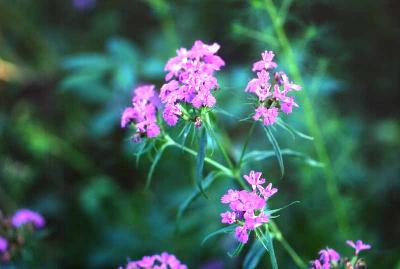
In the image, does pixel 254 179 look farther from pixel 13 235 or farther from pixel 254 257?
pixel 13 235

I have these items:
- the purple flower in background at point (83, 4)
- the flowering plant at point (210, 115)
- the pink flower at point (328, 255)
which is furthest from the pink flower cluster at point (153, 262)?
the purple flower in background at point (83, 4)

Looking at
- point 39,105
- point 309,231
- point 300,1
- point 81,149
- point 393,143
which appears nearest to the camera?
point 309,231

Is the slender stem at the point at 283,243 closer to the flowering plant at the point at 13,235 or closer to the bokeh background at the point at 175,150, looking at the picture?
the bokeh background at the point at 175,150

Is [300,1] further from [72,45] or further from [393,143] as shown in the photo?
[72,45]

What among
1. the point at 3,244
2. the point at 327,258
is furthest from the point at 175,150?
the point at 327,258

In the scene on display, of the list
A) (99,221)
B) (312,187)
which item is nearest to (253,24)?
(312,187)
